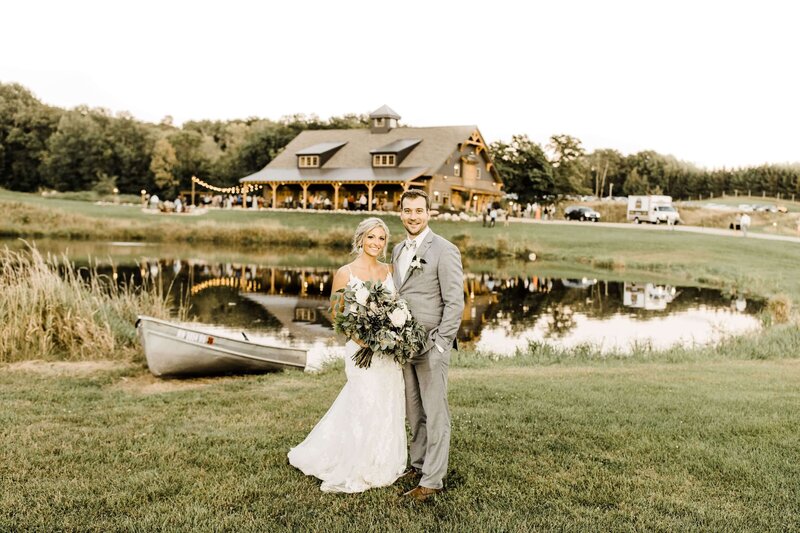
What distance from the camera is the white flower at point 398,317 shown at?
16.6 ft

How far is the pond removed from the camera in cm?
1695

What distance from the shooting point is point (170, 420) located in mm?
7379

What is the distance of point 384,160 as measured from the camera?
54344 mm

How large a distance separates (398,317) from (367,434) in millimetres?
1117

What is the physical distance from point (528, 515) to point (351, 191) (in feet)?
171

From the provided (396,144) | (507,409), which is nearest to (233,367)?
(507,409)

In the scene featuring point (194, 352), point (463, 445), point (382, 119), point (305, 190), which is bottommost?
point (463, 445)

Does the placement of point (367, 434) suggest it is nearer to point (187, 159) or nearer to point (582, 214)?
point (582, 214)

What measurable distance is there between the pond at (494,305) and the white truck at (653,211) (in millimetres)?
25389

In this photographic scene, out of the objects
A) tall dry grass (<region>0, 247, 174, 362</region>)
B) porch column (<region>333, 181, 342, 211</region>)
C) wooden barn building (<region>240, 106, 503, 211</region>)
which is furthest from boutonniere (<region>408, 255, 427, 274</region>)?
porch column (<region>333, 181, 342, 211</region>)

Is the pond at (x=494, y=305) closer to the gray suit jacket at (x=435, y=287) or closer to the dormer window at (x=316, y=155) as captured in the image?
the gray suit jacket at (x=435, y=287)

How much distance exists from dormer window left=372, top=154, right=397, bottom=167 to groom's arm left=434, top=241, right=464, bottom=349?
49243mm

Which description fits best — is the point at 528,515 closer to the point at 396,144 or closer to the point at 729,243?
the point at 729,243

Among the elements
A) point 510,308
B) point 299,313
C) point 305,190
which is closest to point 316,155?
point 305,190
